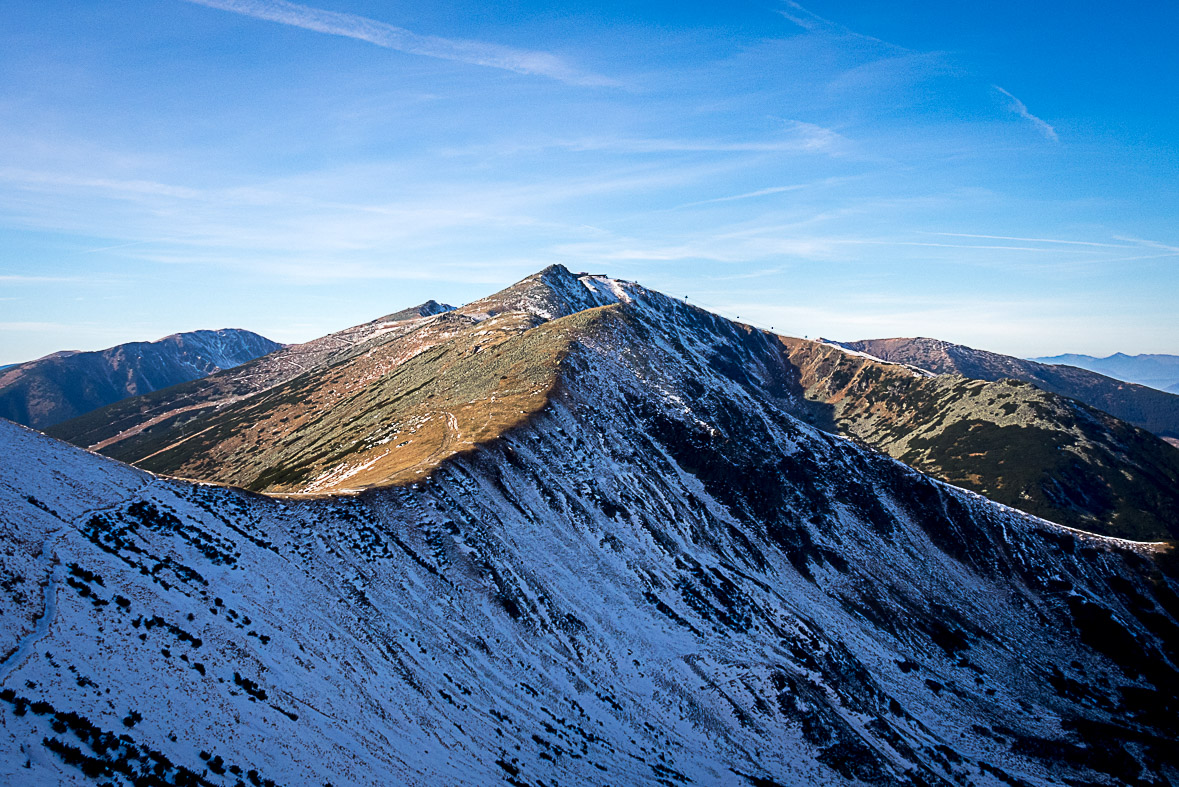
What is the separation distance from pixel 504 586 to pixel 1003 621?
92.4 metres

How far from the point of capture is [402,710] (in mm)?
40906

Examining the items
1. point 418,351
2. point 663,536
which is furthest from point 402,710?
point 418,351

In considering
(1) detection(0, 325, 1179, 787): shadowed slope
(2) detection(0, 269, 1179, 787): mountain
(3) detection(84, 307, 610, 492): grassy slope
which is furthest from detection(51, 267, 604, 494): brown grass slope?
(1) detection(0, 325, 1179, 787): shadowed slope

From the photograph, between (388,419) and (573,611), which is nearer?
(573,611)

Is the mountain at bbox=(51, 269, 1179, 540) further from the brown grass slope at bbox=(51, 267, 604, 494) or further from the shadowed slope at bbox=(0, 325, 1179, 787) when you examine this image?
the shadowed slope at bbox=(0, 325, 1179, 787)

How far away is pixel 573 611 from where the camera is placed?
63.2 m

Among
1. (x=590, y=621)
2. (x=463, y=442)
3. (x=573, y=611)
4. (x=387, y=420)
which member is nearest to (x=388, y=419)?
(x=387, y=420)

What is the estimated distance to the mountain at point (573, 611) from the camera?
32.0 metres

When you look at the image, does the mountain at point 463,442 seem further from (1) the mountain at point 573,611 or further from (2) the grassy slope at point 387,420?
(1) the mountain at point 573,611

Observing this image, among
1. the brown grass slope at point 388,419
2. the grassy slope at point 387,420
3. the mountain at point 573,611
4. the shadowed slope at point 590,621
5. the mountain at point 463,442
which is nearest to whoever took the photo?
the shadowed slope at point 590,621

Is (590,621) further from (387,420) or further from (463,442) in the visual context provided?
(387,420)

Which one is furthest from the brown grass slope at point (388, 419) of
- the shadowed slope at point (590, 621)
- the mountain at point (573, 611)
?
the shadowed slope at point (590, 621)

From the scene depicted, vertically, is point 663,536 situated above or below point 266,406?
below

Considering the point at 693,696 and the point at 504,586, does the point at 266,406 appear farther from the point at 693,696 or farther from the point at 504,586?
the point at 693,696
